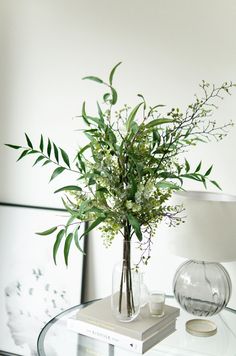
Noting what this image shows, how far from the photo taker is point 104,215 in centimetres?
151

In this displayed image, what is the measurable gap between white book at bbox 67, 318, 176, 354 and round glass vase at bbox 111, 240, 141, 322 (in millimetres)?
65

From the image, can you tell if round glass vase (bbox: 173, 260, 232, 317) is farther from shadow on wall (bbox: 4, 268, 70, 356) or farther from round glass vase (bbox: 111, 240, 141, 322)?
shadow on wall (bbox: 4, 268, 70, 356)

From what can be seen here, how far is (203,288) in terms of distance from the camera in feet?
5.82

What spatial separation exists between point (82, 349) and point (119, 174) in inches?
23.2

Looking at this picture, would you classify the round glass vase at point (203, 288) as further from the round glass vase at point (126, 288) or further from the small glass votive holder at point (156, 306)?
the round glass vase at point (126, 288)

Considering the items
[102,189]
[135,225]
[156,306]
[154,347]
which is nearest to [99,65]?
[102,189]

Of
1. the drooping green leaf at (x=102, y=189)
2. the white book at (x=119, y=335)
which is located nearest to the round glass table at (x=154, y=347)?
the white book at (x=119, y=335)

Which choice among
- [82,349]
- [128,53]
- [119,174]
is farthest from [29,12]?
[82,349]

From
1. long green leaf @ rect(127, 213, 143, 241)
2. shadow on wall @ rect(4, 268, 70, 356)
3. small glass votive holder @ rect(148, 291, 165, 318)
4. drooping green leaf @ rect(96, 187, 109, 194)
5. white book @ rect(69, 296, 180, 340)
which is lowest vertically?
shadow on wall @ rect(4, 268, 70, 356)

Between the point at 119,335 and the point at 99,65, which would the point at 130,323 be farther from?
the point at 99,65

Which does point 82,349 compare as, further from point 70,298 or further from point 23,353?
point 23,353

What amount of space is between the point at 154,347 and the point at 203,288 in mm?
282

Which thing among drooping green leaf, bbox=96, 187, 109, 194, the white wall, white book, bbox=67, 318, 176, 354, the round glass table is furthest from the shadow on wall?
drooping green leaf, bbox=96, 187, 109, 194

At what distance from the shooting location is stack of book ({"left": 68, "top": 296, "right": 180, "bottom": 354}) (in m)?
1.55
